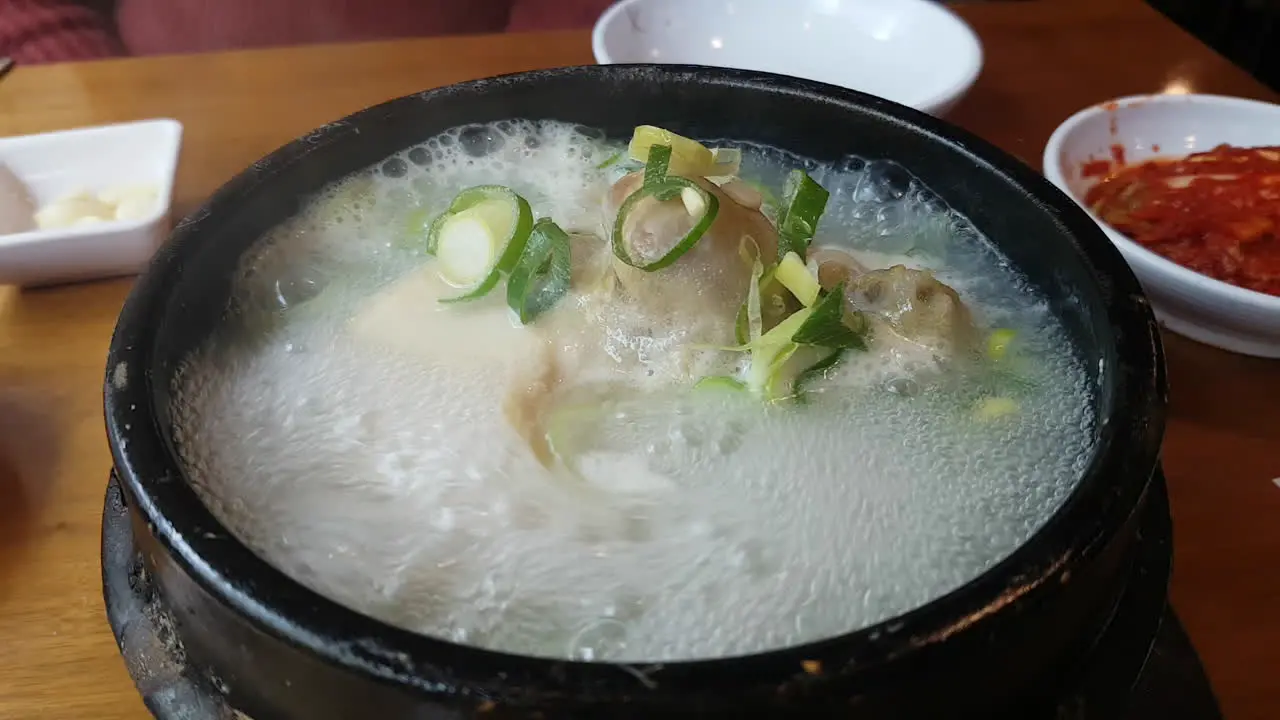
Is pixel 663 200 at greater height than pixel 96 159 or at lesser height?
greater

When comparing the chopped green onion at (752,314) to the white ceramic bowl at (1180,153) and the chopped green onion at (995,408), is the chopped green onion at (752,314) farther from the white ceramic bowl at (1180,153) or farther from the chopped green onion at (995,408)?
the white ceramic bowl at (1180,153)

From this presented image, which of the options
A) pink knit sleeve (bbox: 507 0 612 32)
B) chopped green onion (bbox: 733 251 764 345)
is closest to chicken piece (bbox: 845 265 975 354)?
chopped green onion (bbox: 733 251 764 345)

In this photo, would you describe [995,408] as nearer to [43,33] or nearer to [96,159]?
[96,159]

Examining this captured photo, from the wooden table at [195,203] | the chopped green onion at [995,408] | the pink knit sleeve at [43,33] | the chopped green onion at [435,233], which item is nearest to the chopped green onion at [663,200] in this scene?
the chopped green onion at [435,233]

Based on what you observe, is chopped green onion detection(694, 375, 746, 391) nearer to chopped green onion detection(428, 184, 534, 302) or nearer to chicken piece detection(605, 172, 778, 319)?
chicken piece detection(605, 172, 778, 319)

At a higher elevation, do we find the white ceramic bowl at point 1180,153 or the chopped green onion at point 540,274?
the chopped green onion at point 540,274

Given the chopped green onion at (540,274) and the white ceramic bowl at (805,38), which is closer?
the chopped green onion at (540,274)

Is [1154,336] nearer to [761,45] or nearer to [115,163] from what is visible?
[761,45]

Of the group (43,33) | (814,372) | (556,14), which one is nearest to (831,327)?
(814,372)

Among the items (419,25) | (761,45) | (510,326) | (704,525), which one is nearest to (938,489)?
(704,525)
